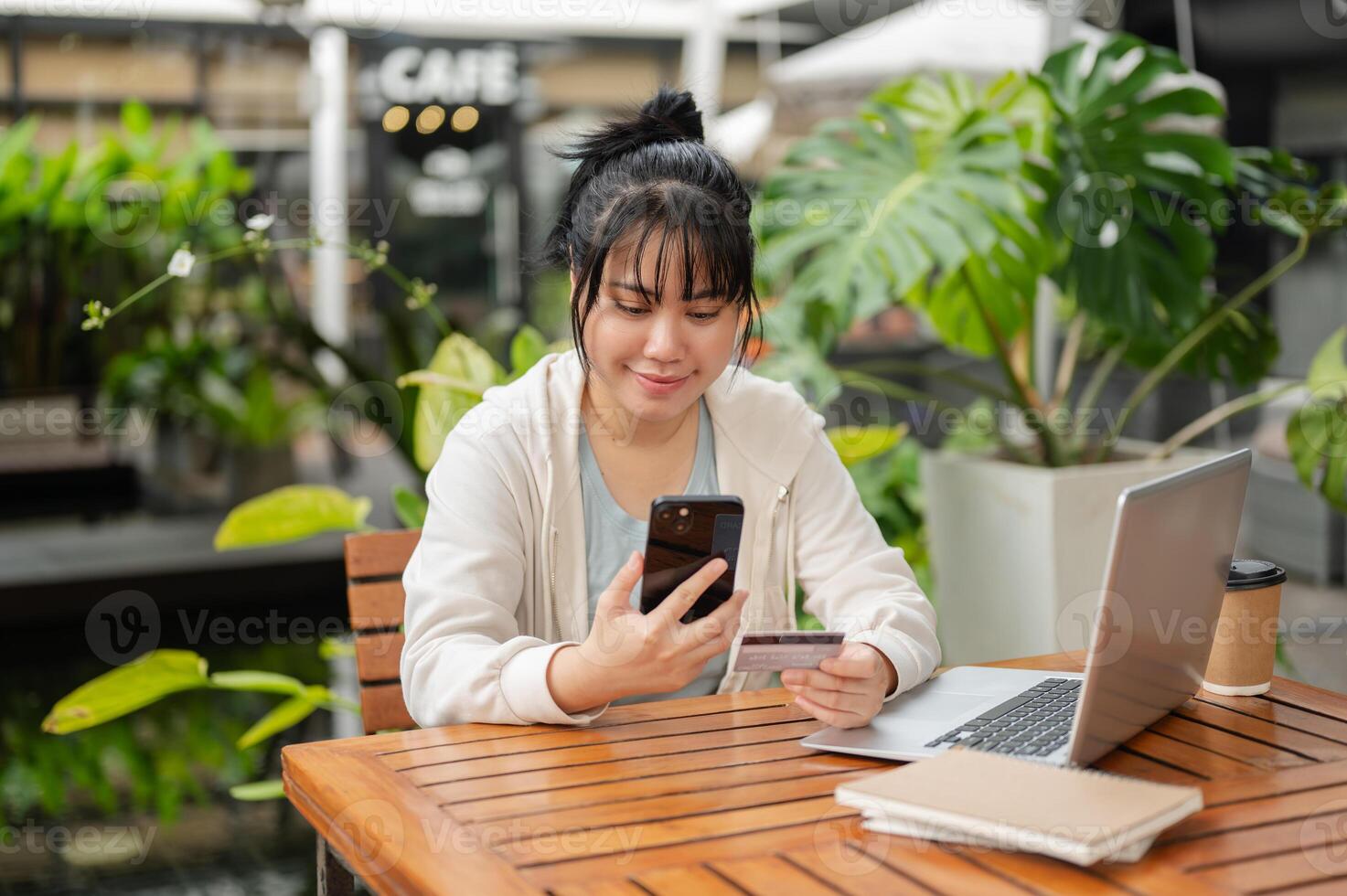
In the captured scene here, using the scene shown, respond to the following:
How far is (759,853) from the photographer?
1.01 meters

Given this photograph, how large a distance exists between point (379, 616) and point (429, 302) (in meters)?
0.94

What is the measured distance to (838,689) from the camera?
1.31 metres

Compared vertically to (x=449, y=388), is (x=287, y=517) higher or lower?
lower

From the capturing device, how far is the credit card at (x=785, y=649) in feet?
4.08

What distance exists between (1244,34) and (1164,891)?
340cm

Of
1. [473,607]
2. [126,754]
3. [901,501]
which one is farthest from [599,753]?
[126,754]

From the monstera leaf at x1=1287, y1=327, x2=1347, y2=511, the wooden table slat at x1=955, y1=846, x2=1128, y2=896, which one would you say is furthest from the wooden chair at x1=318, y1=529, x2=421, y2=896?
the monstera leaf at x1=1287, y1=327, x2=1347, y2=511

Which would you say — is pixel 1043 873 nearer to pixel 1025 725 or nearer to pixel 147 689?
pixel 1025 725

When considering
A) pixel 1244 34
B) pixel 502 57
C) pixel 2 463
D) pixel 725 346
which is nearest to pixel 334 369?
pixel 2 463

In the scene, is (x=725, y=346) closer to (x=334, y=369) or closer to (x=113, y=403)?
(x=113, y=403)

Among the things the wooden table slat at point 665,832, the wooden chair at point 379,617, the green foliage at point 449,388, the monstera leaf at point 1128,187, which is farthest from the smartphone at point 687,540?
the monstera leaf at point 1128,187

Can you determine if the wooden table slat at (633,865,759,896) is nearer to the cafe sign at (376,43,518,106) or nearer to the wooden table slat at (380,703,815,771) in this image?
the wooden table slat at (380,703,815,771)

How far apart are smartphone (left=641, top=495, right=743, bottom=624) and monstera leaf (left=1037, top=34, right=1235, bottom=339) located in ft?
5.49

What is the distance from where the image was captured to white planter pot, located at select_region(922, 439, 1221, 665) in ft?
8.98
